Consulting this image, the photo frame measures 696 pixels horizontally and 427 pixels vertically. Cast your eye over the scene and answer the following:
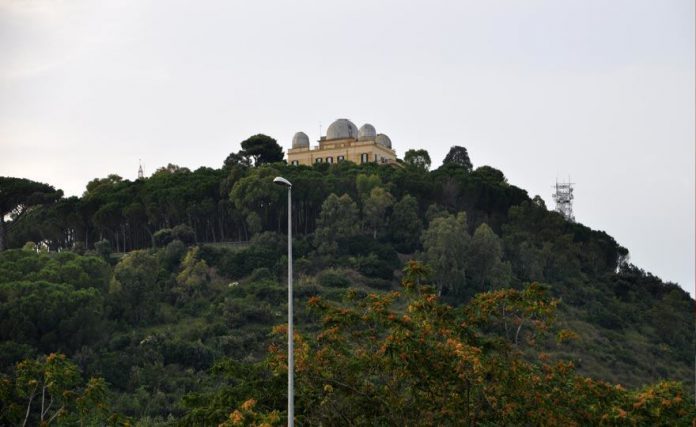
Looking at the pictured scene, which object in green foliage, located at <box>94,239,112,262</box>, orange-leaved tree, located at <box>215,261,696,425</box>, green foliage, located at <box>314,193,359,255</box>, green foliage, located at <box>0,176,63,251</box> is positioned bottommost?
orange-leaved tree, located at <box>215,261,696,425</box>

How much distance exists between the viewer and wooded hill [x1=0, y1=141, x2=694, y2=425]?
45.1 m

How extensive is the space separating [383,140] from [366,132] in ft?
11.0

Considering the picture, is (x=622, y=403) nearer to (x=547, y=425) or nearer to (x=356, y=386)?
(x=547, y=425)

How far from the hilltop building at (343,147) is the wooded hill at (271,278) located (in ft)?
12.9

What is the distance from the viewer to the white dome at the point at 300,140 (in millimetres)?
109750

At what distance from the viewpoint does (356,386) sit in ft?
90.6

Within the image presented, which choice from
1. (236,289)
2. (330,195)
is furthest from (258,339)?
(330,195)

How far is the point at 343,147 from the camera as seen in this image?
107 meters

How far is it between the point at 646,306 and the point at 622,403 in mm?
67598

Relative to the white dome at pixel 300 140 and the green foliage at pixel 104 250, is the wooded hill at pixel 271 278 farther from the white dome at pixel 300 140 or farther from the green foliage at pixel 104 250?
the white dome at pixel 300 140

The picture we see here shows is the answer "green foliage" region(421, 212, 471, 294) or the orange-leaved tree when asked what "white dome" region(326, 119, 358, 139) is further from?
the orange-leaved tree

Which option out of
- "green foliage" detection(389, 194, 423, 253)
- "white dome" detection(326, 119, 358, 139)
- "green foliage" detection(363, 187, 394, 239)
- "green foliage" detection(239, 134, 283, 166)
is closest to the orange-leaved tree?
"green foliage" detection(363, 187, 394, 239)

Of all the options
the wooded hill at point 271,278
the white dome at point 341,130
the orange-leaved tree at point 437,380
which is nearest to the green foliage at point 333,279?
the wooded hill at point 271,278

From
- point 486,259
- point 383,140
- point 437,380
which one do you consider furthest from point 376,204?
point 437,380
